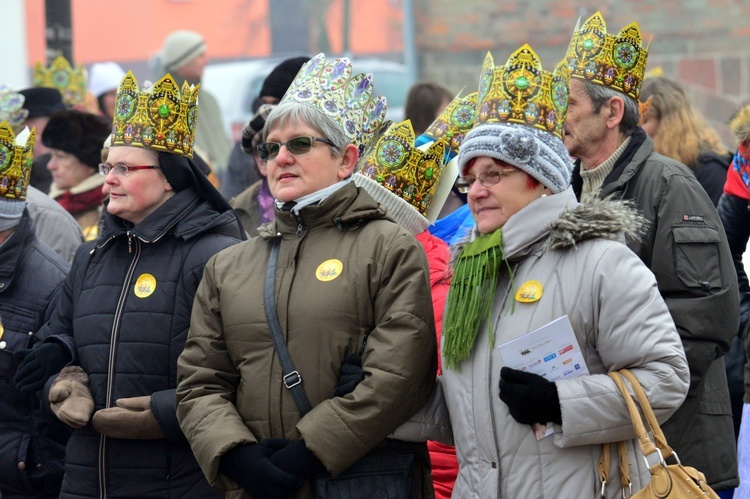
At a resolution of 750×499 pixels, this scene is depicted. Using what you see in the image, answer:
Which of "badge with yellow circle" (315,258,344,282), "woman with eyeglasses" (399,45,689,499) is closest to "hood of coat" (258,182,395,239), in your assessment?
"badge with yellow circle" (315,258,344,282)

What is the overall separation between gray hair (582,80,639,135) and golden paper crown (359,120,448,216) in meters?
0.81

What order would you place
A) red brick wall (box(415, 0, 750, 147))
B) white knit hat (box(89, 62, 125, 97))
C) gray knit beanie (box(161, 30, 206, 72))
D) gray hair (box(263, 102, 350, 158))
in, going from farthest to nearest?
red brick wall (box(415, 0, 750, 147)) < white knit hat (box(89, 62, 125, 97)) < gray knit beanie (box(161, 30, 206, 72)) < gray hair (box(263, 102, 350, 158))

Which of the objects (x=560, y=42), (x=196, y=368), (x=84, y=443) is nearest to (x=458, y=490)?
(x=196, y=368)

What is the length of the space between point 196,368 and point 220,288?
29 cm

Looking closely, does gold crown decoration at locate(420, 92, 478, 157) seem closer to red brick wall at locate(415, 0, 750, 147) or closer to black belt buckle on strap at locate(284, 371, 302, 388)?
black belt buckle on strap at locate(284, 371, 302, 388)

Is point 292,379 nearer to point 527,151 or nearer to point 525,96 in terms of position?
point 527,151

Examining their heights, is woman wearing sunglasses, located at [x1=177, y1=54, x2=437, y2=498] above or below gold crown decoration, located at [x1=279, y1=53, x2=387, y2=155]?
below

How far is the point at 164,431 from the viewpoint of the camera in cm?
464

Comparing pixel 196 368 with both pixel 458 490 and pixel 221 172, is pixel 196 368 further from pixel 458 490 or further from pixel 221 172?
pixel 221 172

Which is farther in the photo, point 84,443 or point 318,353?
point 84,443

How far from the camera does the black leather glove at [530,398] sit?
145 inches

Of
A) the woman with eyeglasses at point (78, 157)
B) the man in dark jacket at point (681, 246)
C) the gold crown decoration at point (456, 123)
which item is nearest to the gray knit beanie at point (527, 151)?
the man in dark jacket at point (681, 246)

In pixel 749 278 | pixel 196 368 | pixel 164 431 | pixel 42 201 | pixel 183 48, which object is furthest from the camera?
pixel 183 48

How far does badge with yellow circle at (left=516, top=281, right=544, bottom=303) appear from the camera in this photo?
382 centimetres
